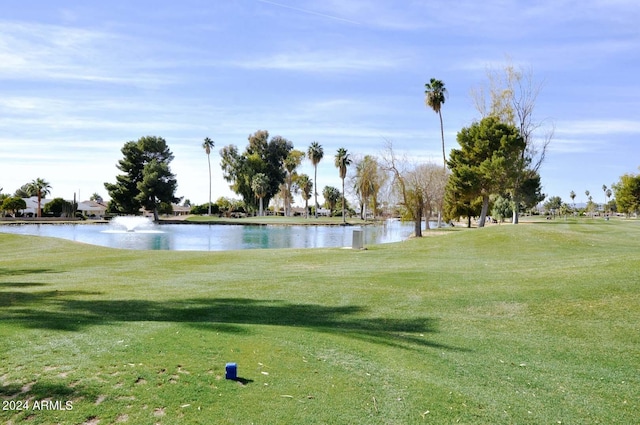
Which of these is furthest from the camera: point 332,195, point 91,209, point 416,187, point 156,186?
point 332,195

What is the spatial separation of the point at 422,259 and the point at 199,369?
1686cm

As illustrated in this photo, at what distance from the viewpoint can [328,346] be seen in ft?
24.2

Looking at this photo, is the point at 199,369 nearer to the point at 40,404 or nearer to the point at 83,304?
the point at 40,404

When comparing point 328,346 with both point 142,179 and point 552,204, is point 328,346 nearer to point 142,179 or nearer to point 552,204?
point 142,179

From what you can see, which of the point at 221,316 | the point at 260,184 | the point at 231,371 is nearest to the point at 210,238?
the point at 221,316

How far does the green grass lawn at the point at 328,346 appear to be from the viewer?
16.5ft

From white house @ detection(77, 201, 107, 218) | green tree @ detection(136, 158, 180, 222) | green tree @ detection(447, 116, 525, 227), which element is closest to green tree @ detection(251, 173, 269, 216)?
green tree @ detection(136, 158, 180, 222)

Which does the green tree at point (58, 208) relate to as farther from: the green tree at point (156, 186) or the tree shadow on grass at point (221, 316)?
the tree shadow on grass at point (221, 316)

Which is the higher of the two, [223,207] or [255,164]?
[255,164]

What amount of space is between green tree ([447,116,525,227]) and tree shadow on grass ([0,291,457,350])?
133ft

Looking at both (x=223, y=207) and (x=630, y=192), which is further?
(x=223, y=207)

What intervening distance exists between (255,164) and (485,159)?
6822 centimetres

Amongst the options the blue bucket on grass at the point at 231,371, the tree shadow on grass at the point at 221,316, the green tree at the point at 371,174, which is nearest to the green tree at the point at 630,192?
the green tree at the point at 371,174

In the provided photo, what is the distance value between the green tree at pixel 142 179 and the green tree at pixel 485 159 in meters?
62.7
